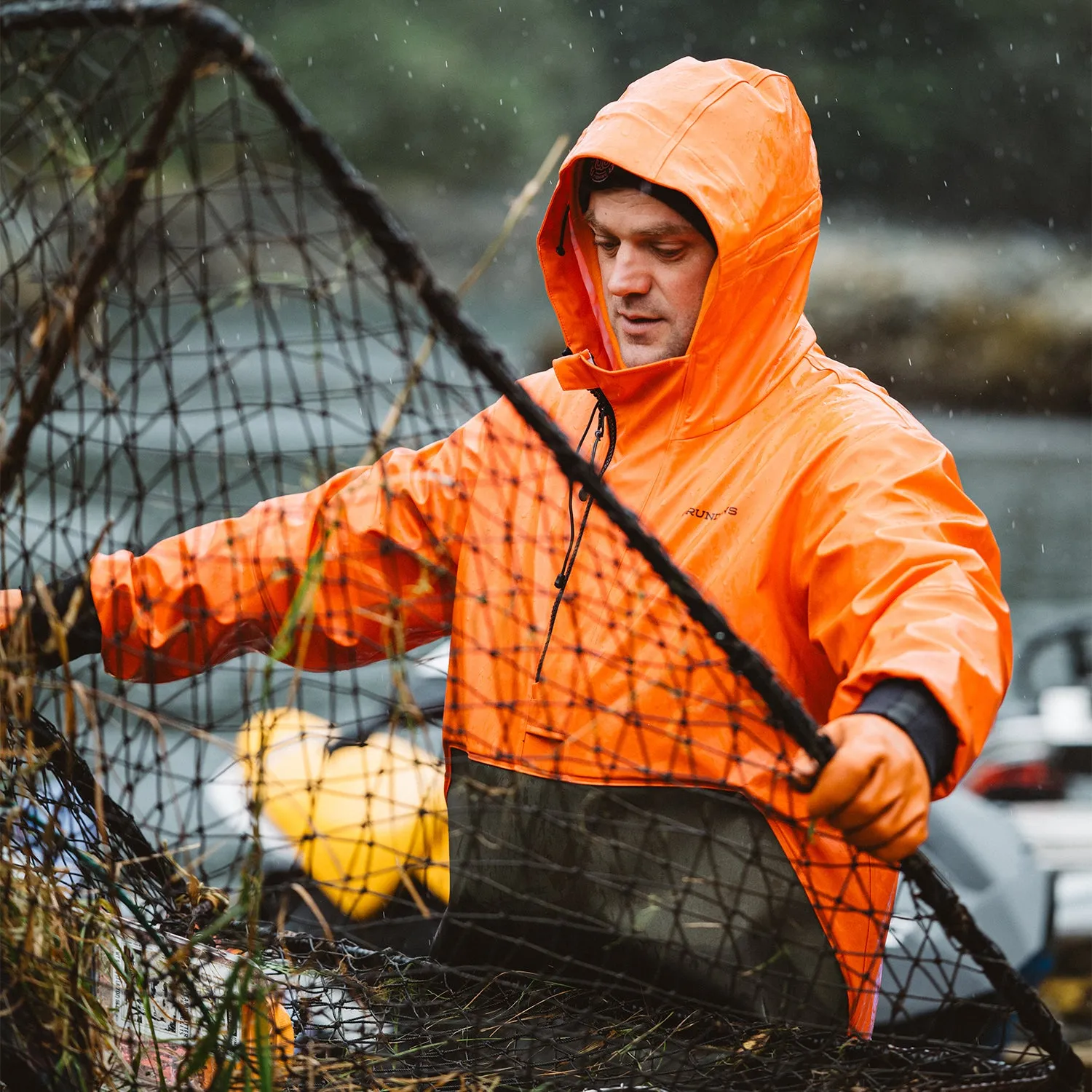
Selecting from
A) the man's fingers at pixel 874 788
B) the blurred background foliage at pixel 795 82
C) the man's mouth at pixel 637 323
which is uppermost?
the blurred background foliage at pixel 795 82

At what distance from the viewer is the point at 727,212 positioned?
2086mm

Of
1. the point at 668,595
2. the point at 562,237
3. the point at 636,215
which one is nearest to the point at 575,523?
the point at 668,595

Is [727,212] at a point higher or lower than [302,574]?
higher

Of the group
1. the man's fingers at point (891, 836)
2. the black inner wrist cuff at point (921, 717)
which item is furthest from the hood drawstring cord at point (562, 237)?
the man's fingers at point (891, 836)

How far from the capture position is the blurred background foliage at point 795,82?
1134 inches

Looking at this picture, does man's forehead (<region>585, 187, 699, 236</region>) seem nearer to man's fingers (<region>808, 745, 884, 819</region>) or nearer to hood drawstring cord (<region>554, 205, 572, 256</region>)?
hood drawstring cord (<region>554, 205, 572, 256</region>)

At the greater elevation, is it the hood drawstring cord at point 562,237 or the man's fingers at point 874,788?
the hood drawstring cord at point 562,237

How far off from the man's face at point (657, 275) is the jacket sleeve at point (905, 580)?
14.8 inches

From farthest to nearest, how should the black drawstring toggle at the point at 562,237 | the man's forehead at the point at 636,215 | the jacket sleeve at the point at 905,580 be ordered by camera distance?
the black drawstring toggle at the point at 562,237 → the man's forehead at the point at 636,215 → the jacket sleeve at the point at 905,580

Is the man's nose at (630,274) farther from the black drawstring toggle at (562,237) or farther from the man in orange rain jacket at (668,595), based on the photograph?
the black drawstring toggle at (562,237)

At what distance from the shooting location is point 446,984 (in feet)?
7.15

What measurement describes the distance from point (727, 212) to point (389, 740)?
965 mm

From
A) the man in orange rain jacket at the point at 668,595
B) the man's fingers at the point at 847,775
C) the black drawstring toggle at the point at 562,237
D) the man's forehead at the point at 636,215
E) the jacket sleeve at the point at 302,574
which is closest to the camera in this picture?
the man's fingers at the point at 847,775

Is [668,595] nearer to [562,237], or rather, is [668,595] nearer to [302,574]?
[302,574]
